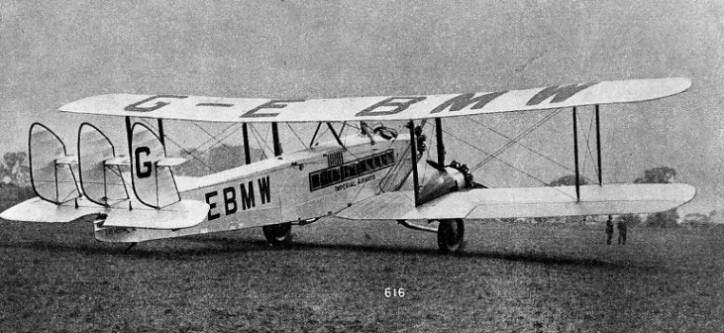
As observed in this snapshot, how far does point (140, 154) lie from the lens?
7.29 meters

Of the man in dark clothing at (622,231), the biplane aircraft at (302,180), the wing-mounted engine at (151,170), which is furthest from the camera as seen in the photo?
the man in dark clothing at (622,231)

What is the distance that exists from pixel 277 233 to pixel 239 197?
138cm

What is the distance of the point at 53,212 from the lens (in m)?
8.05

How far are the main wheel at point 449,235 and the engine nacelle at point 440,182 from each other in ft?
1.39

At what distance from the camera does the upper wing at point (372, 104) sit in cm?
807

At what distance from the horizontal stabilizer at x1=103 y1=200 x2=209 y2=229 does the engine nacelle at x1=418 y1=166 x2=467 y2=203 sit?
3357 millimetres

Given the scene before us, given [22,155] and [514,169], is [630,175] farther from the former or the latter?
[22,155]

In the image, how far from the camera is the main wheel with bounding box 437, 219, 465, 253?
9.70 metres

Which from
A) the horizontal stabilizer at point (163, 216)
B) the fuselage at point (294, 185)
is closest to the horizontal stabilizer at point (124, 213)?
the horizontal stabilizer at point (163, 216)

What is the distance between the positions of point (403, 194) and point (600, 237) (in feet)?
10.4

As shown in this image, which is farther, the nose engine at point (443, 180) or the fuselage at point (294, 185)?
the nose engine at point (443, 180)

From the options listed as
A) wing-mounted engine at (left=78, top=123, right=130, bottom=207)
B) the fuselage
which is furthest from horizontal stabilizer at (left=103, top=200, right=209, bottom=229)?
the fuselage

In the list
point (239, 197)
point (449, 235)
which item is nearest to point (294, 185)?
point (239, 197)

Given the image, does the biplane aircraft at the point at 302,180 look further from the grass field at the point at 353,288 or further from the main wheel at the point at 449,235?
the grass field at the point at 353,288
